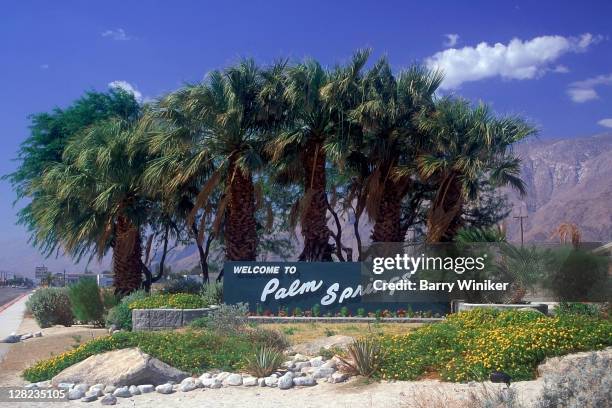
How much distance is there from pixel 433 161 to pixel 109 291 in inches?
479

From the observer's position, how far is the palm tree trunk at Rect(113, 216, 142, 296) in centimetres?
2491

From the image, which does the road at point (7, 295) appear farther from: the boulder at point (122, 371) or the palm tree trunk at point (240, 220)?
the boulder at point (122, 371)

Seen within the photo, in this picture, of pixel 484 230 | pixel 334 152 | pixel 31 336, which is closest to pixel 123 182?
pixel 31 336

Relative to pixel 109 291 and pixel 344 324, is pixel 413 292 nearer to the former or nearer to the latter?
Result: pixel 344 324

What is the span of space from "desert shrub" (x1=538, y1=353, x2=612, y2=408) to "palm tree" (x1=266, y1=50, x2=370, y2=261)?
44.9ft

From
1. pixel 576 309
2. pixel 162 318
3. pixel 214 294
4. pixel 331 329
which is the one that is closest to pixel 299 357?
pixel 331 329

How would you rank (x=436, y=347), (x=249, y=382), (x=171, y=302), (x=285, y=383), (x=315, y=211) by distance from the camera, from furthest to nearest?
(x=315, y=211) < (x=171, y=302) < (x=436, y=347) < (x=249, y=382) < (x=285, y=383)

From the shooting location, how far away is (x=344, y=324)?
63.8ft

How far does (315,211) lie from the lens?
22.4 m

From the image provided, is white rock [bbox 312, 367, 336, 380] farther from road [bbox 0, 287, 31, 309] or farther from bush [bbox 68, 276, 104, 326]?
road [bbox 0, 287, 31, 309]

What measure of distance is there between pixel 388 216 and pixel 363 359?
11106mm

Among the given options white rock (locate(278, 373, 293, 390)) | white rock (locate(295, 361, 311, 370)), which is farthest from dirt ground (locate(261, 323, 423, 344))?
white rock (locate(278, 373, 293, 390))

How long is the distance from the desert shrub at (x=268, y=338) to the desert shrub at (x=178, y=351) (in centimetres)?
22

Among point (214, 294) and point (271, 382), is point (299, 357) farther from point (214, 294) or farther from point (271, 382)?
point (214, 294)
